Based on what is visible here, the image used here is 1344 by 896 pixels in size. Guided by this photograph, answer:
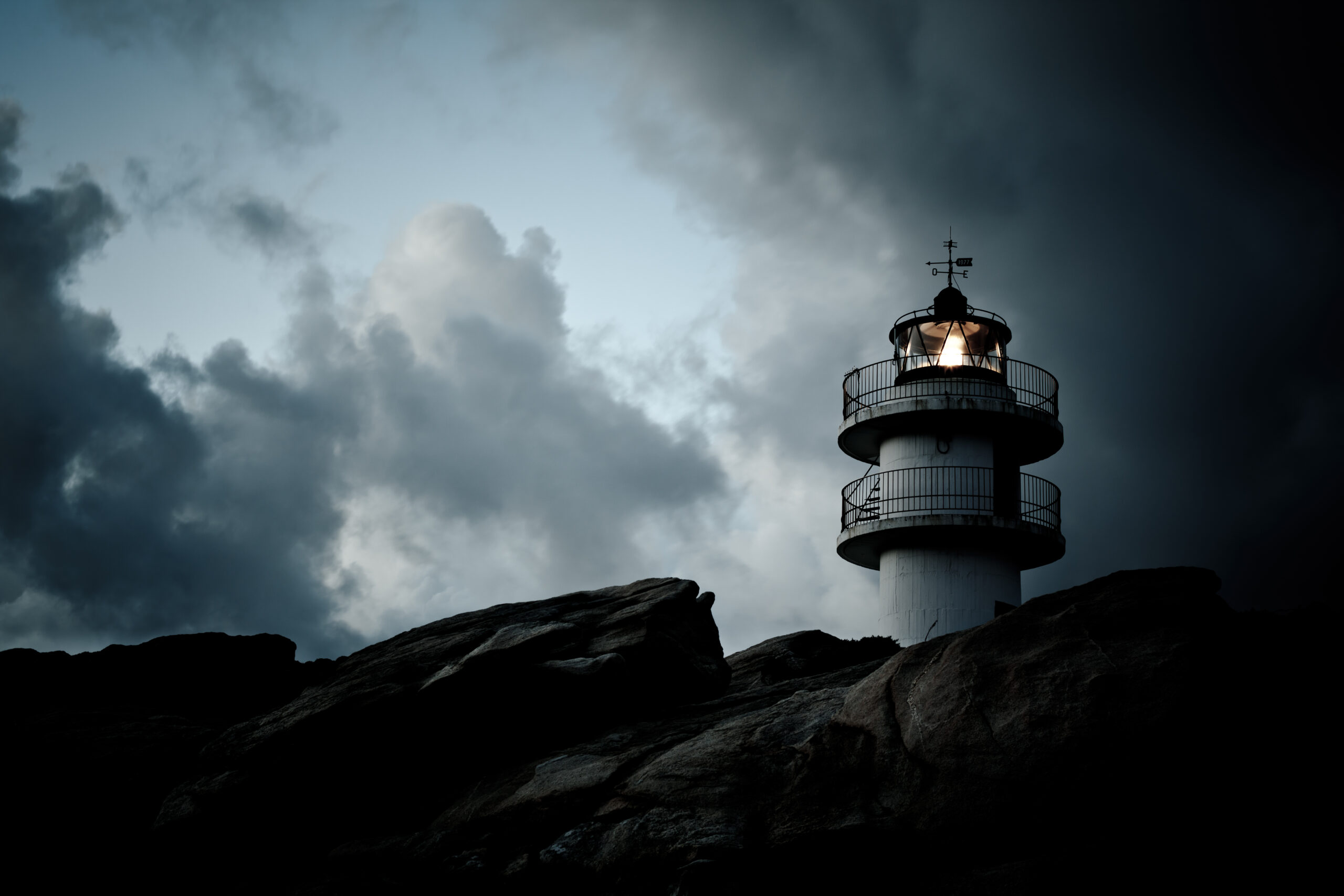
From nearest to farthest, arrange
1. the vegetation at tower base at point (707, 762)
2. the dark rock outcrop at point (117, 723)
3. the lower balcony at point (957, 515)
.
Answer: the vegetation at tower base at point (707, 762) → the dark rock outcrop at point (117, 723) → the lower balcony at point (957, 515)

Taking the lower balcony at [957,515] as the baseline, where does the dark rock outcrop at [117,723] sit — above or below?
below

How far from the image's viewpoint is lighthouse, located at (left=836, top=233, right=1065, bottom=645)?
1067 inches

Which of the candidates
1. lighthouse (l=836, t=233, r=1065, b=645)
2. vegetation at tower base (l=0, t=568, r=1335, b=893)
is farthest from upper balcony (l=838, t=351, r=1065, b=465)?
vegetation at tower base (l=0, t=568, r=1335, b=893)

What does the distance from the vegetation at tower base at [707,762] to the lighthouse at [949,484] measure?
1018 cm

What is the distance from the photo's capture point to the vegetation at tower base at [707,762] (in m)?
9.40

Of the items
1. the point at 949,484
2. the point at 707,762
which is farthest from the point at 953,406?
the point at 707,762

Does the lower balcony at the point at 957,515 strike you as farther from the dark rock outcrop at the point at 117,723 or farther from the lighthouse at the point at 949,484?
the dark rock outcrop at the point at 117,723

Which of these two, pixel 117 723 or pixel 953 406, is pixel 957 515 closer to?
pixel 953 406

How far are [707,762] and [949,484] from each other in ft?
57.2

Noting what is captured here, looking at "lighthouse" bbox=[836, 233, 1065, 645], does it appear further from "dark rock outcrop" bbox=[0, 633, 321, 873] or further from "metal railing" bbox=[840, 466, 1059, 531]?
"dark rock outcrop" bbox=[0, 633, 321, 873]

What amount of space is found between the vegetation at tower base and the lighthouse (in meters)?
10.2

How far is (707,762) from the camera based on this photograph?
1183 centimetres

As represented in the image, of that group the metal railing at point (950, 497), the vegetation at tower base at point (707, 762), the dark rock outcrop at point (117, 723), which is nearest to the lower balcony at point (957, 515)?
the metal railing at point (950, 497)

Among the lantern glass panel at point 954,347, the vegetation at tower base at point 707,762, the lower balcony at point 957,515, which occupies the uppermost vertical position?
the lantern glass panel at point 954,347
